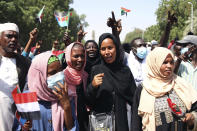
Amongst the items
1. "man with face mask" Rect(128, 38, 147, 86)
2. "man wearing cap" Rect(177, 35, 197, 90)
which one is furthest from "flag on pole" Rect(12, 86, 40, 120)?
"man wearing cap" Rect(177, 35, 197, 90)

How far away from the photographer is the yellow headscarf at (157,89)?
2680 mm

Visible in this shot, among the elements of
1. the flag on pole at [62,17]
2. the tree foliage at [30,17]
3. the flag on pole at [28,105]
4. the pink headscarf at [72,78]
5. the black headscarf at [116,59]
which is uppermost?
the tree foliage at [30,17]

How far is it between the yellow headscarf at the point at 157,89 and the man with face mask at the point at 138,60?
1.33 metres

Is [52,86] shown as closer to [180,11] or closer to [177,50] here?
[177,50]

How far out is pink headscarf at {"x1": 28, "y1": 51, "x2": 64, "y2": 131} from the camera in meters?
2.73

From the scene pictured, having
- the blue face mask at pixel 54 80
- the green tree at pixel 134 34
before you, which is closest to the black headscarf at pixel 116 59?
the blue face mask at pixel 54 80

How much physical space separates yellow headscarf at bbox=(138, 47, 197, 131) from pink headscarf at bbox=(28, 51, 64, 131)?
1004mm

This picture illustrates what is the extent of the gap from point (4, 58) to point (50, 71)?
1015mm

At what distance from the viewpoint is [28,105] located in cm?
259

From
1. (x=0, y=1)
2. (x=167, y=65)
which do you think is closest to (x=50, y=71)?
(x=167, y=65)

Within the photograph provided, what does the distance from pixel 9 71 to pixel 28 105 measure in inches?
36.9

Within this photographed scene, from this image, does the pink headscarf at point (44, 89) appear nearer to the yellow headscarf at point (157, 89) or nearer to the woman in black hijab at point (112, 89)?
the woman in black hijab at point (112, 89)

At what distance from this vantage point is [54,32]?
29.5 m

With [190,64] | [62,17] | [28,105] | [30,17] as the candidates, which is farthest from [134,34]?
[28,105]
